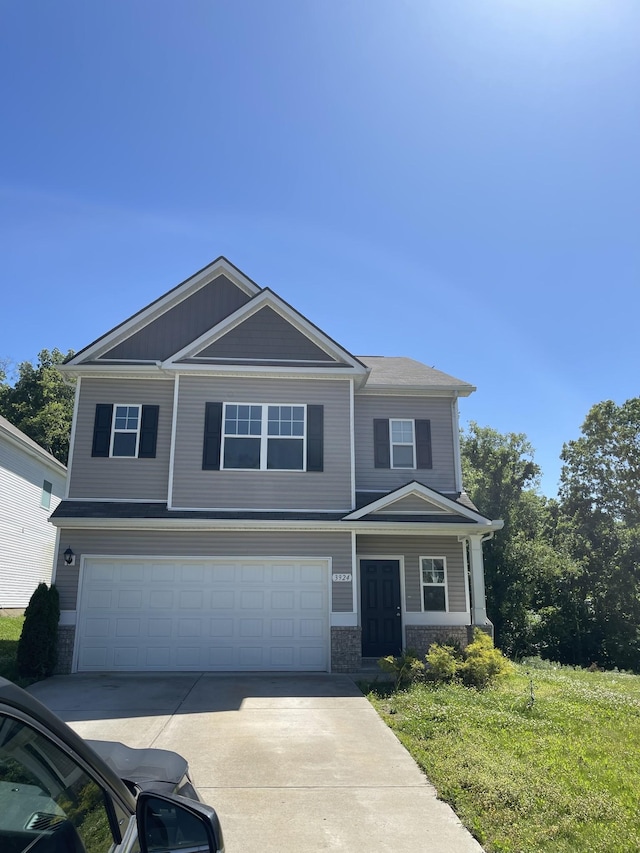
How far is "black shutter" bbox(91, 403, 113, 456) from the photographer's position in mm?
13289

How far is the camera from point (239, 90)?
390 inches

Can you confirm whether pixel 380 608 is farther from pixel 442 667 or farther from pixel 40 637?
pixel 40 637

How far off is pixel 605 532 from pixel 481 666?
18.2m

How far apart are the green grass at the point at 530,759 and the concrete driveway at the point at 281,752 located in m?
0.30

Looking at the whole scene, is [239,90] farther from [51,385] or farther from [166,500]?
[51,385]

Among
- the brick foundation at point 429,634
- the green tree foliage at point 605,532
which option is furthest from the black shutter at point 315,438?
the green tree foliage at point 605,532

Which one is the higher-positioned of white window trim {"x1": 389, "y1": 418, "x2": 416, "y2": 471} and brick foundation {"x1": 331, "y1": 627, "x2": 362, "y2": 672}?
white window trim {"x1": 389, "y1": 418, "x2": 416, "y2": 471}

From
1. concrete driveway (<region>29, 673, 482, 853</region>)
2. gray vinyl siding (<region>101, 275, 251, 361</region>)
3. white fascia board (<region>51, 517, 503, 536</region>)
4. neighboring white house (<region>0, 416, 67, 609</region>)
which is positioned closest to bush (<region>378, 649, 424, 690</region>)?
concrete driveway (<region>29, 673, 482, 853</region>)

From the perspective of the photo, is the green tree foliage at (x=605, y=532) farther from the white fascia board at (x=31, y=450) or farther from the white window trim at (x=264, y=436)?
the white fascia board at (x=31, y=450)

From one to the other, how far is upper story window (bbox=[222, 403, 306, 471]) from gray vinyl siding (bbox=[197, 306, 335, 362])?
1240 millimetres

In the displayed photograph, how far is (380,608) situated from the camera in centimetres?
1375

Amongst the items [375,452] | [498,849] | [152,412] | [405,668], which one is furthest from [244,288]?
[498,849]

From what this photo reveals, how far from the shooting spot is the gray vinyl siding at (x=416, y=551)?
45.4 feet

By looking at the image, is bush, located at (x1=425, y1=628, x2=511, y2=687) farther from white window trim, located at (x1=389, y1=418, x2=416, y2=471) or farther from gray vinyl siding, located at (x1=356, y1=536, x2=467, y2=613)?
white window trim, located at (x1=389, y1=418, x2=416, y2=471)
